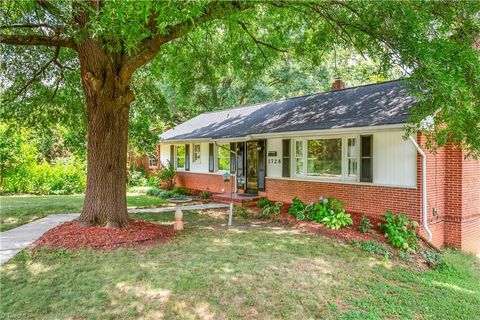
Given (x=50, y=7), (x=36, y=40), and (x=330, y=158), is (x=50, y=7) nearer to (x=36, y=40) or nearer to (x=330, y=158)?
(x=36, y=40)

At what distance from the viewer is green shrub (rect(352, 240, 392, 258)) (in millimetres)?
7484

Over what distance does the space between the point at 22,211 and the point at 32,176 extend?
Answer: 7006mm

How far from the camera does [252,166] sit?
1467 centimetres

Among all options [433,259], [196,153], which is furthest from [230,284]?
[196,153]

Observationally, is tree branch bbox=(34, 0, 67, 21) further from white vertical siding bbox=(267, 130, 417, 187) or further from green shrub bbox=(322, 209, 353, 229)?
white vertical siding bbox=(267, 130, 417, 187)

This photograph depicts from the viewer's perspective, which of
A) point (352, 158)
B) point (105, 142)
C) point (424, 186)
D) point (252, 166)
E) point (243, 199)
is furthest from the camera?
point (252, 166)

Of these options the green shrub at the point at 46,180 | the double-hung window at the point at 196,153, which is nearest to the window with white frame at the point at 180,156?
the double-hung window at the point at 196,153

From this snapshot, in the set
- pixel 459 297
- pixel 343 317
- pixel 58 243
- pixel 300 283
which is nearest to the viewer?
pixel 343 317

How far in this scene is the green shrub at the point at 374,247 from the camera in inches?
295

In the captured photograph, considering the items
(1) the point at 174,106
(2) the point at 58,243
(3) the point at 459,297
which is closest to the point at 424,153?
(3) the point at 459,297

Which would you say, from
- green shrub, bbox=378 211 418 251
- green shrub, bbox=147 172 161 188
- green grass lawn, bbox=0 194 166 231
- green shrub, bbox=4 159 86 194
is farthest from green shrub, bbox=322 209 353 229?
green shrub, bbox=4 159 86 194

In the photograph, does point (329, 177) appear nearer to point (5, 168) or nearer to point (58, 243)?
point (58, 243)

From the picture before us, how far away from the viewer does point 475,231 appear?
9.88m

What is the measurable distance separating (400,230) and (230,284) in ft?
16.5
